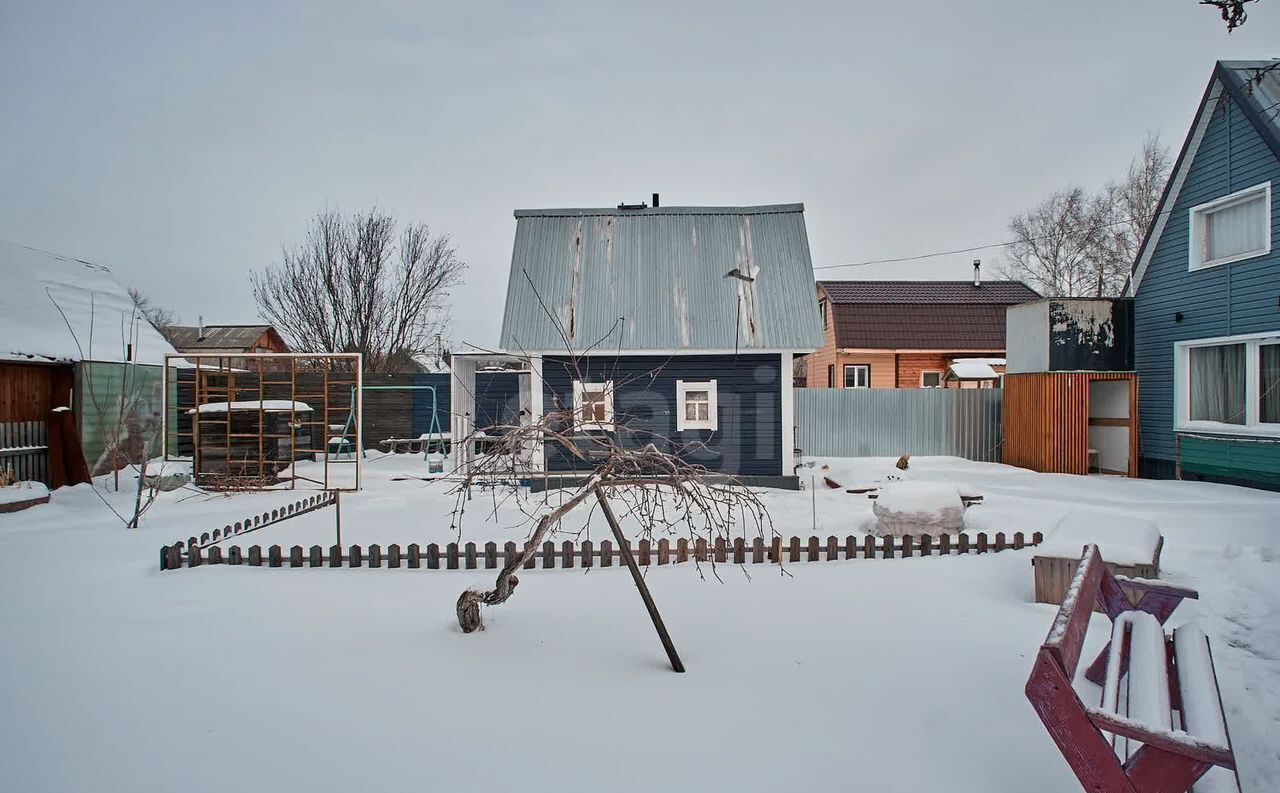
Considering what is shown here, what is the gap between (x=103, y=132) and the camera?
11086mm

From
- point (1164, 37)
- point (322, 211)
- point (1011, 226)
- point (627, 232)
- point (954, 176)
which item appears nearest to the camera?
point (1164, 37)

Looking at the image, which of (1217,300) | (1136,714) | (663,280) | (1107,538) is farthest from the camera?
(663,280)

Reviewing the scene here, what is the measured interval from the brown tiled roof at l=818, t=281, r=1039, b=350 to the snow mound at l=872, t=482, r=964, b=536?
16.5 m

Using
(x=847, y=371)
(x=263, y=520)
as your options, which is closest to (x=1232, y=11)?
(x=263, y=520)

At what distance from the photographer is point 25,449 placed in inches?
456

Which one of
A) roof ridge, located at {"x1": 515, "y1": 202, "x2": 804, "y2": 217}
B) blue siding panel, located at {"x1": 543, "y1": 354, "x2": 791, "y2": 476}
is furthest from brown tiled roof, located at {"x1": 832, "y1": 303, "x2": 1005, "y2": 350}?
blue siding panel, located at {"x1": 543, "y1": 354, "x2": 791, "y2": 476}

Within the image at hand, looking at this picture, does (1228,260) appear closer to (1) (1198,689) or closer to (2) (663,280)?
(2) (663,280)

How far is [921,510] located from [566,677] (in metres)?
5.43

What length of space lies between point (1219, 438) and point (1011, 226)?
78.9 feet

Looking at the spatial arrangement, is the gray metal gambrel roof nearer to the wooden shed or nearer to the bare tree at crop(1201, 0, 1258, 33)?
the wooden shed

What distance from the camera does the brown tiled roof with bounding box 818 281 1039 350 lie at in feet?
76.8

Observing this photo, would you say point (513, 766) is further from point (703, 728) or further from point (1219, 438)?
point (1219, 438)

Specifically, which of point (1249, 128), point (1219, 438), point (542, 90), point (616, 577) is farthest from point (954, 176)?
point (616, 577)

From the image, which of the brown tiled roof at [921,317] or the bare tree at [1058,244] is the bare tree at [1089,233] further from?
the brown tiled roof at [921,317]
